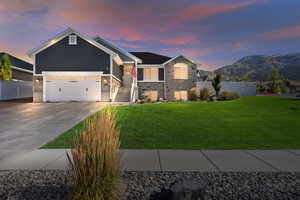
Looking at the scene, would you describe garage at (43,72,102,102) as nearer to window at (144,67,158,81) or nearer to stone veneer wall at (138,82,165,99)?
stone veneer wall at (138,82,165,99)

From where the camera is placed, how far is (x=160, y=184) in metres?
3.13

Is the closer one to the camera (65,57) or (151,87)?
(65,57)

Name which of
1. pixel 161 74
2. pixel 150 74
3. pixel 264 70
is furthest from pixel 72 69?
pixel 264 70

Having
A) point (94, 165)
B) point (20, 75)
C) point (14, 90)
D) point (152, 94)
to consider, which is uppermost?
point (20, 75)

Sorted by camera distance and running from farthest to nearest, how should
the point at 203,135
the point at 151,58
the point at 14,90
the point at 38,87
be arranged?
the point at 151,58 → the point at 14,90 → the point at 38,87 → the point at 203,135

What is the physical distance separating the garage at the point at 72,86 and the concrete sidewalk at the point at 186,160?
14102mm

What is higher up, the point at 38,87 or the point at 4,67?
the point at 4,67

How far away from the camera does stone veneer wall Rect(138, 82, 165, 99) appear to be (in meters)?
24.0

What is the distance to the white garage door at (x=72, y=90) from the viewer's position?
60.4ft

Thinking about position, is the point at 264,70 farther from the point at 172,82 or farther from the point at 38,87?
the point at 38,87

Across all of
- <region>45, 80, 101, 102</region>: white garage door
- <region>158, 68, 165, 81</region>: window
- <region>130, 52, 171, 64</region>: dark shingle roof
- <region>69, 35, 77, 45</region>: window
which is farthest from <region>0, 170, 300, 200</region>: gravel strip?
<region>130, 52, 171, 64</region>: dark shingle roof

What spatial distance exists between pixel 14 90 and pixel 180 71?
2398 centimetres

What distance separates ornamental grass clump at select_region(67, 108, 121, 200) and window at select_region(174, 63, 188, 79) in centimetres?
2260

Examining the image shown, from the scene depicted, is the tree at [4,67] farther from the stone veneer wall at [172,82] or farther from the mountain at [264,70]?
the mountain at [264,70]
